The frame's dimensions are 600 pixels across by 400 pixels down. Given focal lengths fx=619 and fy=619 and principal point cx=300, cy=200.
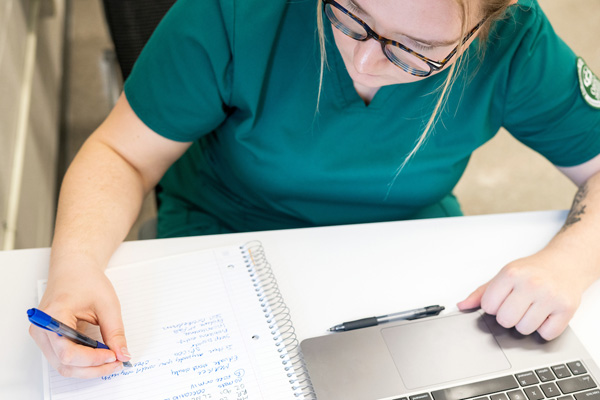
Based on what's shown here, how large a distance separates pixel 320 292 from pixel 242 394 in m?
0.20

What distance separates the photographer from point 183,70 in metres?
0.88

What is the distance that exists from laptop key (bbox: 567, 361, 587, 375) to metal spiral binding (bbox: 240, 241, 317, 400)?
34 cm

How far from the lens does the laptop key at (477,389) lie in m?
0.75

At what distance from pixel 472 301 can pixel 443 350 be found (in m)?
0.10

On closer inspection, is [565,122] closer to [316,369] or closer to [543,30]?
[543,30]

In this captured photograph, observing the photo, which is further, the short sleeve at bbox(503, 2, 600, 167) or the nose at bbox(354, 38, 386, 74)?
the short sleeve at bbox(503, 2, 600, 167)

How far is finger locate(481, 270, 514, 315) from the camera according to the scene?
852 millimetres

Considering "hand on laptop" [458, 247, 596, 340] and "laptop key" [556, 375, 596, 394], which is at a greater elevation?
"hand on laptop" [458, 247, 596, 340]

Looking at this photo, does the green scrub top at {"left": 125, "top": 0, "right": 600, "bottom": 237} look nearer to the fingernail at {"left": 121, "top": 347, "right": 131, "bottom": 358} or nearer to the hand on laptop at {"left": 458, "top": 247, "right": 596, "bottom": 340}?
the hand on laptop at {"left": 458, "top": 247, "right": 596, "bottom": 340}

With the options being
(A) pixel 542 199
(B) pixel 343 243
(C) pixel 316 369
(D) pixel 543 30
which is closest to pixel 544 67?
(D) pixel 543 30

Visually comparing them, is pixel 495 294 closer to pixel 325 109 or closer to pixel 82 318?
pixel 325 109

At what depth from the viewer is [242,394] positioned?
0.70 m

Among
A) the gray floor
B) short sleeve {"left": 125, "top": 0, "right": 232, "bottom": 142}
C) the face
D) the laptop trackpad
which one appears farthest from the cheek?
the gray floor

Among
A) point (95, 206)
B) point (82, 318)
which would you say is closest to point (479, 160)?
point (95, 206)
